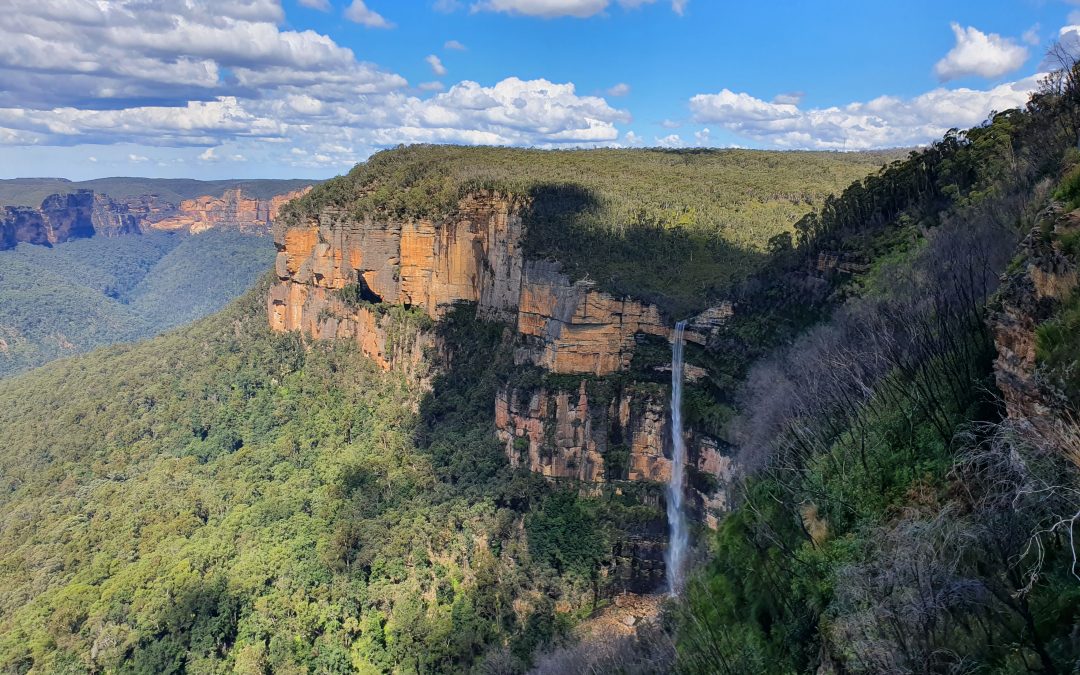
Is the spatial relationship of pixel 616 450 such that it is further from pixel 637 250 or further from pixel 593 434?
pixel 637 250

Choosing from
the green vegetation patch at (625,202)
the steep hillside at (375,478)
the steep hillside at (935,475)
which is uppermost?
the green vegetation patch at (625,202)

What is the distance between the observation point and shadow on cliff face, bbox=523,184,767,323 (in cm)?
4016

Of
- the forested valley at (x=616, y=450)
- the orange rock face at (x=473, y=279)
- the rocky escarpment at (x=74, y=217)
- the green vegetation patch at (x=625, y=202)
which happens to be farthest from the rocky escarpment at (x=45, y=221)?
the green vegetation patch at (x=625, y=202)

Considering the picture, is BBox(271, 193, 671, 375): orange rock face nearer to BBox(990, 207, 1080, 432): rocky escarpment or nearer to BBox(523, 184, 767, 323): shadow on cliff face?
BBox(523, 184, 767, 323): shadow on cliff face

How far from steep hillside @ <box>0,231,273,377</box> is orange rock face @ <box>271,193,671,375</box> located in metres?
102

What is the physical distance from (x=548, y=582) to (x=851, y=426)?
24372 millimetres

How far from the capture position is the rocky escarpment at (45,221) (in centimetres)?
18000

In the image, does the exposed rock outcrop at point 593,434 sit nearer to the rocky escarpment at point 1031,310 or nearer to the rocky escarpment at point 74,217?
the rocky escarpment at point 1031,310

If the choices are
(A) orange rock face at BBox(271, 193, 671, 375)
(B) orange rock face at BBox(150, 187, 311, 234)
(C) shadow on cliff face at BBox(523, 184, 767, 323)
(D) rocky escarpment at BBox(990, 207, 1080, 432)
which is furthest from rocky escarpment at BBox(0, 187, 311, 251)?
(D) rocky escarpment at BBox(990, 207, 1080, 432)

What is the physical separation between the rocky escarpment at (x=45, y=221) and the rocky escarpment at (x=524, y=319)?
167 metres

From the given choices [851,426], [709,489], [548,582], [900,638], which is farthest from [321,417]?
[900,638]

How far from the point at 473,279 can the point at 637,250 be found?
1174 centimetres

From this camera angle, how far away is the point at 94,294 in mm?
169375

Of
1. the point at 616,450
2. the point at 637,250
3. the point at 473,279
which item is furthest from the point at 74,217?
the point at 616,450
